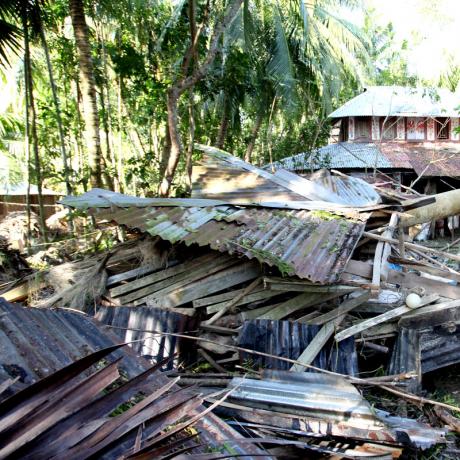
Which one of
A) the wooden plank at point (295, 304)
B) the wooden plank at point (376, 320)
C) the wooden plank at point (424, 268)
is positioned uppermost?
the wooden plank at point (424, 268)

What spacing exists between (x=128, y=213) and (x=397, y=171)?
13655mm

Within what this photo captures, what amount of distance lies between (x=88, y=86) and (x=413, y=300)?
587 centimetres

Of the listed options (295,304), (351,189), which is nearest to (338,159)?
(351,189)

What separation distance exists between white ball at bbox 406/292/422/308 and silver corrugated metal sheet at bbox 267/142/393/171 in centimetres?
950

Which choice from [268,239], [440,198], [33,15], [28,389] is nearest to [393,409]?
[268,239]

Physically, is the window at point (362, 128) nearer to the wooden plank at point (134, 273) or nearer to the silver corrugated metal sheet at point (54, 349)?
the wooden plank at point (134, 273)

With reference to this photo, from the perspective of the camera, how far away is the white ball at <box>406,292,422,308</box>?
436 cm

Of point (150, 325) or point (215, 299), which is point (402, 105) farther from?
point (150, 325)

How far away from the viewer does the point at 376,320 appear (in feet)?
14.0

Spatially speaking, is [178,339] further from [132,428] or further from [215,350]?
[132,428]

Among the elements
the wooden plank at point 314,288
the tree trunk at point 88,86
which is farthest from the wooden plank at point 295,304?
the tree trunk at point 88,86

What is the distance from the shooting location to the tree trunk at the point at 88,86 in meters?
6.85

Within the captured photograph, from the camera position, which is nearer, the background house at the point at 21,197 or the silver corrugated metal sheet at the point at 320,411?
the silver corrugated metal sheet at the point at 320,411

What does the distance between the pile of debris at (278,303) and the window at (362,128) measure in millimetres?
12650
